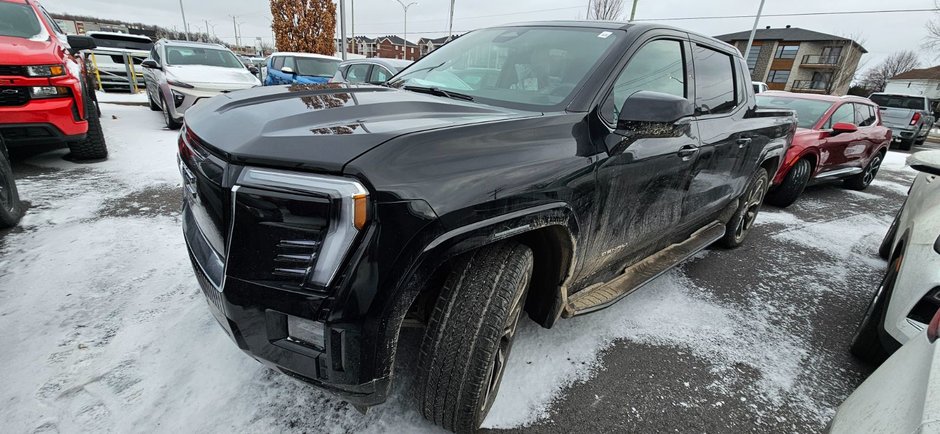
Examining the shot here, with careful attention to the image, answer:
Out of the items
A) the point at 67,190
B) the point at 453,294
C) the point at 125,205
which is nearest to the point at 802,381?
the point at 453,294

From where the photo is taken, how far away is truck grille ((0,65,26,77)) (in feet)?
12.6

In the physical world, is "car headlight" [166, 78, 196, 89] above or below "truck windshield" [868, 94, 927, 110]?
below

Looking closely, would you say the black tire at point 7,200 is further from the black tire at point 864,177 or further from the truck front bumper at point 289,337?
the black tire at point 864,177

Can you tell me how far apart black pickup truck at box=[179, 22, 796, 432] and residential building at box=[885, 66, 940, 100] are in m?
61.3

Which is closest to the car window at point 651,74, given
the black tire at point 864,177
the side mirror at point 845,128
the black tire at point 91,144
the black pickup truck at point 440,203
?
the black pickup truck at point 440,203

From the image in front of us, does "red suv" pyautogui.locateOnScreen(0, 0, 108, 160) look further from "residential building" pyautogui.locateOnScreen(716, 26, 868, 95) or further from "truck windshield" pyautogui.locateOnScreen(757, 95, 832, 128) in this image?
"residential building" pyautogui.locateOnScreen(716, 26, 868, 95)

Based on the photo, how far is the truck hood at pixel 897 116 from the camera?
48.8 feet

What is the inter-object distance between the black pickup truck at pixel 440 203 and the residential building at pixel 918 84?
61306mm

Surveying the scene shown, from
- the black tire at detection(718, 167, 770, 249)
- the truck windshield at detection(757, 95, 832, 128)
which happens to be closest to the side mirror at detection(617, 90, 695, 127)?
the black tire at detection(718, 167, 770, 249)

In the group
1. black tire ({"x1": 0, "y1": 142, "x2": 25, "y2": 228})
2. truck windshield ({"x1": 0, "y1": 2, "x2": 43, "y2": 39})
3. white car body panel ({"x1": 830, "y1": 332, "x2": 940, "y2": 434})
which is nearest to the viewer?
white car body panel ({"x1": 830, "y1": 332, "x2": 940, "y2": 434})

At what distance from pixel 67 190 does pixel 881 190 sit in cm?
1195

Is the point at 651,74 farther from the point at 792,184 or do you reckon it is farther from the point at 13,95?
the point at 13,95

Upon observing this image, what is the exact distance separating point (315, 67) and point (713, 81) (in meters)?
9.87

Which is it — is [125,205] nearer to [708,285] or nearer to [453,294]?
[453,294]
